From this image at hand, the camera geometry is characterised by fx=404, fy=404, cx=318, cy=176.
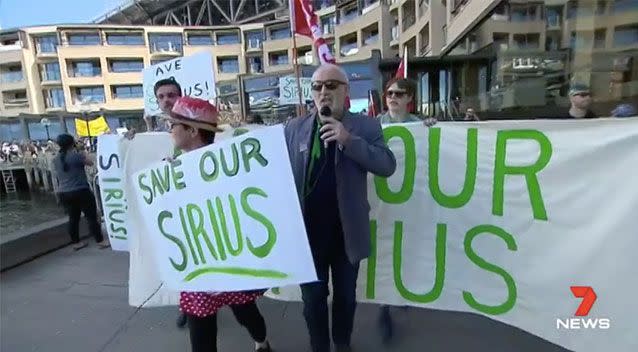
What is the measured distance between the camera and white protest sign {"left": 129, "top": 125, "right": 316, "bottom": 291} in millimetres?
1866

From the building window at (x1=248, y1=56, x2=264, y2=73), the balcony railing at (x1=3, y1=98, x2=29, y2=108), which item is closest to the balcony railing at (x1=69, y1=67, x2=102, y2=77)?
the balcony railing at (x1=3, y1=98, x2=29, y2=108)

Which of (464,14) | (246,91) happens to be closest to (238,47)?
(246,91)

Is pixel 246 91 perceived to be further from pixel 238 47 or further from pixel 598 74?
pixel 238 47

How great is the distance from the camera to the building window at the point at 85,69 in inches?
1917

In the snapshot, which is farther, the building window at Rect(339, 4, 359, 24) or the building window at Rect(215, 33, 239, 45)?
the building window at Rect(215, 33, 239, 45)

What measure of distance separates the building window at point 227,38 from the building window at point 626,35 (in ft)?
Answer: 180

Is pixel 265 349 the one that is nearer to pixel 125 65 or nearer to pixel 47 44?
pixel 125 65

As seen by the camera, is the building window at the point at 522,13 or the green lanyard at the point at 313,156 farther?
the building window at the point at 522,13

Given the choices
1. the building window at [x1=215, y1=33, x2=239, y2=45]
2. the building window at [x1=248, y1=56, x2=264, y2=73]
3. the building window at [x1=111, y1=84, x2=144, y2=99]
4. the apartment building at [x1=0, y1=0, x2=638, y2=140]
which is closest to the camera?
the apartment building at [x1=0, y1=0, x2=638, y2=140]

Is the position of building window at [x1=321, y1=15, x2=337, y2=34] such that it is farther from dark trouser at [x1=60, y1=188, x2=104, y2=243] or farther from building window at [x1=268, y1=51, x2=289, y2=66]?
dark trouser at [x1=60, y1=188, x2=104, y2=243]

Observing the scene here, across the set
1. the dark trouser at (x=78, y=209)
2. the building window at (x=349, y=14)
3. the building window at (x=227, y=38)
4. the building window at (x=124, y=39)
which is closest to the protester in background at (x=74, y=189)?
the dark trouser at (x=78, y=209)

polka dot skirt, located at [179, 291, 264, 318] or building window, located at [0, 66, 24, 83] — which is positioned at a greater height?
building window, located at [0, 66, 24, 83]

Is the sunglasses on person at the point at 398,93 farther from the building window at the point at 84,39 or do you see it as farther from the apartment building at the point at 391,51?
the building window at the point at 84,39

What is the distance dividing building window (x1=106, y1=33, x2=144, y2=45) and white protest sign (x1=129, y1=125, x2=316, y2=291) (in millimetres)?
56275
